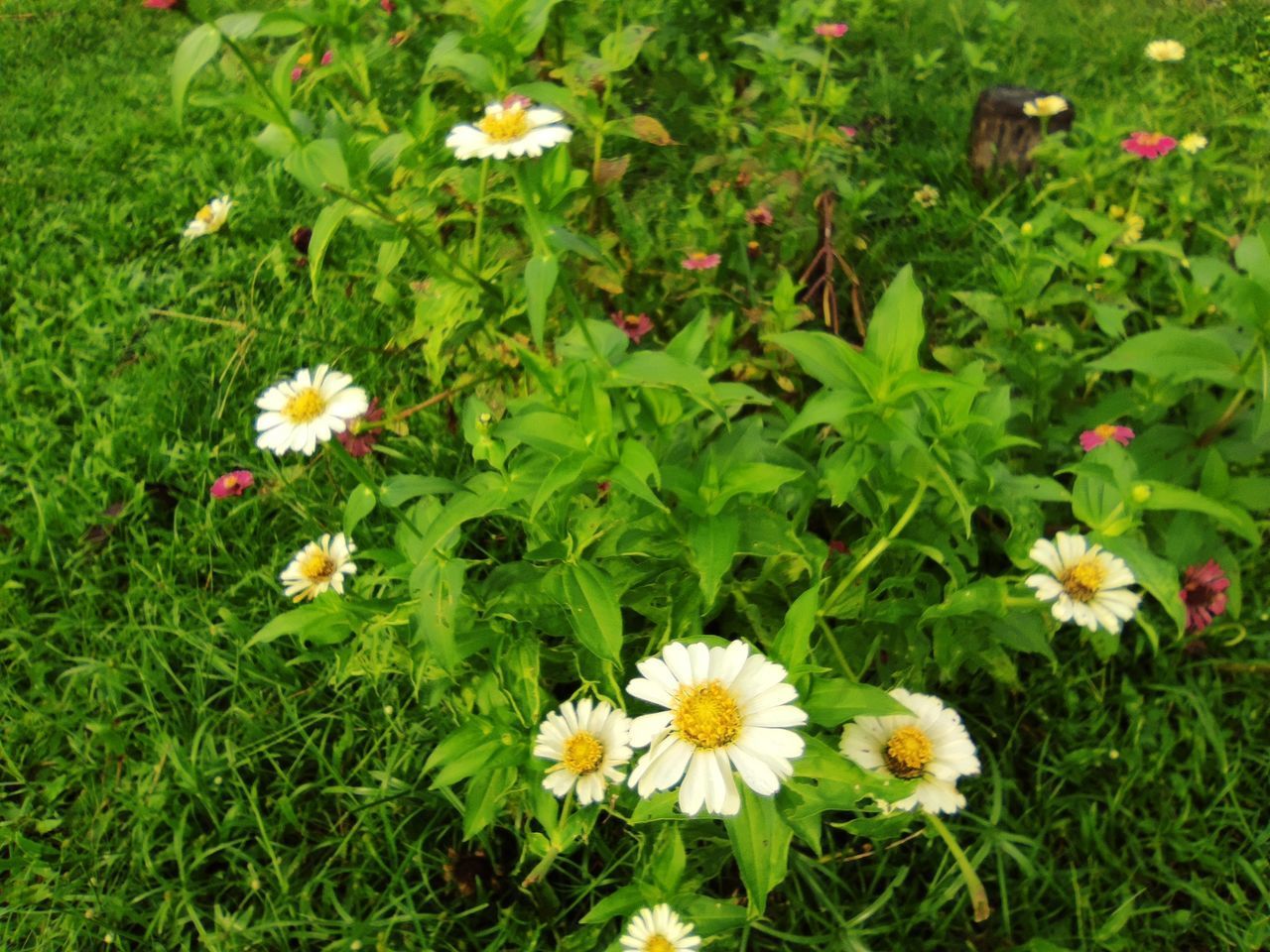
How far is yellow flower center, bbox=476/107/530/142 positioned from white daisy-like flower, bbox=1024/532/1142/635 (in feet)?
3.05

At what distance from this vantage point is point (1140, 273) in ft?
7.57

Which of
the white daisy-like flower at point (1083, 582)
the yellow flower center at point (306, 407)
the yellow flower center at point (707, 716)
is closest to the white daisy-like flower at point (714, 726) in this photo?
the yellow flower center at point (707, 716)

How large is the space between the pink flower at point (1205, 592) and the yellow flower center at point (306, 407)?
4.55 ft

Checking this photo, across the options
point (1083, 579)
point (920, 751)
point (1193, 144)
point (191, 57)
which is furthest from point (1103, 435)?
point (191, 57)

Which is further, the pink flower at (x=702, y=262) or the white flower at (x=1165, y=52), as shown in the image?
the white flower at (x=1165, y=52)

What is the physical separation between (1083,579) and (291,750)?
1367mm

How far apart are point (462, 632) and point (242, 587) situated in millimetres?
792

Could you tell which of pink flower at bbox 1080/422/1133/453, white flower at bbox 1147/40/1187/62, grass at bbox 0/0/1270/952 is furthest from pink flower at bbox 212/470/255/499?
white flower at bbox 1147/40/1187/62

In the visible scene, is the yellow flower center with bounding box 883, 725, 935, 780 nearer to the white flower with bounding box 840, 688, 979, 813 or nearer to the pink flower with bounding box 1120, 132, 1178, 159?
the white flower with bounding box 840, 688, 979, 813

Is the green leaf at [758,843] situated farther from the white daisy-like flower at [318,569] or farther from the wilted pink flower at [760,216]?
the wilted pink flower at [760,216]

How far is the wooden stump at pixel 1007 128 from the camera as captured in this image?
2.60 m

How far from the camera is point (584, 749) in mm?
1251

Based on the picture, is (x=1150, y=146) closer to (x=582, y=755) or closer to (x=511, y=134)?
(x=511, y=134)

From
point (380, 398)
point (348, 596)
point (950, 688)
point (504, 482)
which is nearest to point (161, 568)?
point (380, 398)
